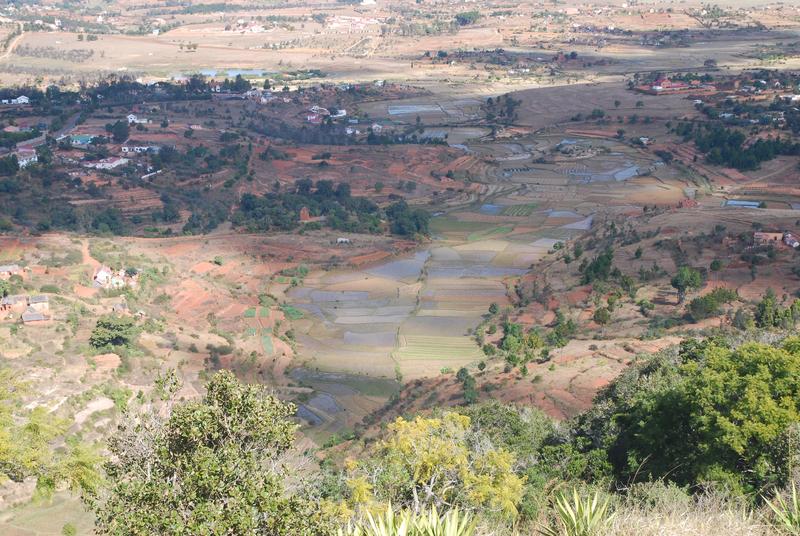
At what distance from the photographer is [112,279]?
4356 centimetres

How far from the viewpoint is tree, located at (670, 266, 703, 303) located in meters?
39.6

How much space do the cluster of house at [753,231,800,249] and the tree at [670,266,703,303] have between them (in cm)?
815

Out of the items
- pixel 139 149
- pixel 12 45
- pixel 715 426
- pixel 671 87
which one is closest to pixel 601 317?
pixel 715 426

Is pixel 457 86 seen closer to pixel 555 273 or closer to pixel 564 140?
pixel 564 140

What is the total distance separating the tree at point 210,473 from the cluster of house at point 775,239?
40.1 meters

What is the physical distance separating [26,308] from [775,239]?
123 ft

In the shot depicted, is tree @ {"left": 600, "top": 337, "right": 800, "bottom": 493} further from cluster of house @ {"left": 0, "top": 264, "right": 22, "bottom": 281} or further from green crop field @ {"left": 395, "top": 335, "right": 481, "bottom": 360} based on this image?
cluster of house @ {"left": 0, "top": 264, "right": 22, "bottom": 281}

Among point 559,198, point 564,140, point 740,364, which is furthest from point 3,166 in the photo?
point 740,364

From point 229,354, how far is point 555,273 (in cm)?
1902

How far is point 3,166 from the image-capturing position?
214ft

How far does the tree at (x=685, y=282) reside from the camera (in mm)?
39591

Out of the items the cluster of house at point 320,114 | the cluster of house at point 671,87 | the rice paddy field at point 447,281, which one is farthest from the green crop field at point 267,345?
the cluster of house at point 671,87

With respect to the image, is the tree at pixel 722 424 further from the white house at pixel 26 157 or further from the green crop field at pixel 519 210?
the white house at pixel 26 157

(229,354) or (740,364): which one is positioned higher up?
(740,364)
